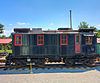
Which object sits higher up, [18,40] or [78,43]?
[18,40]

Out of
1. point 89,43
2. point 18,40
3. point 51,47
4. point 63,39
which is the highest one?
point 63,39

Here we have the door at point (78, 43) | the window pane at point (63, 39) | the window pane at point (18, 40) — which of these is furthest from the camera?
the door at point (78, 43)

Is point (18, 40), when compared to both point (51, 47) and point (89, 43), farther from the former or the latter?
point (89, 43)

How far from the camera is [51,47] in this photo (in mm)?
9398

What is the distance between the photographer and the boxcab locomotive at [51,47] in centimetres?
934

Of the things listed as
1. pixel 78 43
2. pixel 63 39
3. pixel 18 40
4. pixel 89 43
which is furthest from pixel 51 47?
pixel 89 43

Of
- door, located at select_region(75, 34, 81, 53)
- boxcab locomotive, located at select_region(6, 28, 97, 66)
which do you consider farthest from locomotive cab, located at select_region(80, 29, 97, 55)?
door, located at select_region(75, 34, 81, 53)

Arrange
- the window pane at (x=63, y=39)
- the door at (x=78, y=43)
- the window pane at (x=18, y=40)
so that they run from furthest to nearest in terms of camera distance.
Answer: the door at (x=78, y=43) < the window pane at (x=63, y=39) < the window pane at (x=18, y=40)

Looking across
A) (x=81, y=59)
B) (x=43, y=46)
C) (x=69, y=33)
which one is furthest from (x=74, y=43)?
(x=43, y=46)

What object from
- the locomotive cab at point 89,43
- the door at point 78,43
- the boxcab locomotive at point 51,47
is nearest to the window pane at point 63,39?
the boxcab locomotive at point 51,47

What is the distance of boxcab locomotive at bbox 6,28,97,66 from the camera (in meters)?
9.34

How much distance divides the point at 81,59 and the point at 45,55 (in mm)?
4342

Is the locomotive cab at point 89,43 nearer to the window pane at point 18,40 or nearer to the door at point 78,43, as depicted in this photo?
the door at point 78,43

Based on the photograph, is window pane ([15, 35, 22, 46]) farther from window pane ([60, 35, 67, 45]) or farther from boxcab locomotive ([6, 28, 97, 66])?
window pane ([60, 35, 67, 45])
